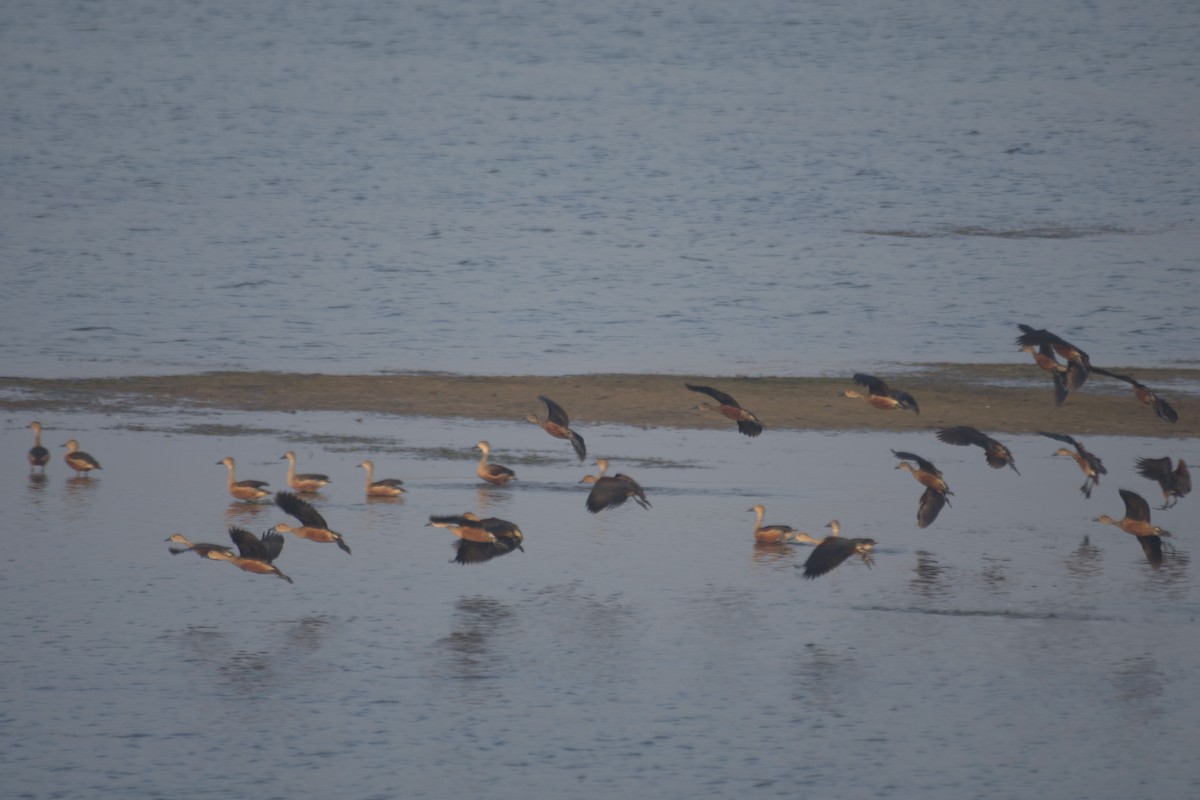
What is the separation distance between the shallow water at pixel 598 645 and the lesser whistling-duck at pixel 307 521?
0.97 feet

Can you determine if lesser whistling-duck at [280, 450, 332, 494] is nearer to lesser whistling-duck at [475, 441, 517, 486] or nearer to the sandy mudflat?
lesser whistling-duck at [475, 441, 517, 486]

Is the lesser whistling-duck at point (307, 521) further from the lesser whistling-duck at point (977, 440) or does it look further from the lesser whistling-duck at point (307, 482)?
the lesser whistling-duck at point (977, 440)

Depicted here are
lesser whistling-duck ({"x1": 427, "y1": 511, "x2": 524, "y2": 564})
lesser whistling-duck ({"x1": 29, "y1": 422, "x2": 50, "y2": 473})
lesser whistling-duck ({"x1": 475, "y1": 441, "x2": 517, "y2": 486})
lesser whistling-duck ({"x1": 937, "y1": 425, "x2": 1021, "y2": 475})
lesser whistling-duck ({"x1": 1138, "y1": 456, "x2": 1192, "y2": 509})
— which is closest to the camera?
lesser whistling-duck ({"x1": 427, "y1": 511, "x2": 524, "y2": 564})

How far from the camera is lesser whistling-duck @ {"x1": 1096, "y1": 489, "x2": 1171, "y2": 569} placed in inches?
553

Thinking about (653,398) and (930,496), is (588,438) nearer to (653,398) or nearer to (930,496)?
(653,398)

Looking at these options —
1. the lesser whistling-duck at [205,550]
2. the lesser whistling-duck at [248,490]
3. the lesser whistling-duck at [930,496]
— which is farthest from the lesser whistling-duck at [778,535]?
the lesser whistling-duck at [248,490]

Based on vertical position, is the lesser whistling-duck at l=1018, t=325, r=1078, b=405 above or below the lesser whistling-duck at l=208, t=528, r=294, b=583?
above

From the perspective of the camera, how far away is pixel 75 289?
31688mm

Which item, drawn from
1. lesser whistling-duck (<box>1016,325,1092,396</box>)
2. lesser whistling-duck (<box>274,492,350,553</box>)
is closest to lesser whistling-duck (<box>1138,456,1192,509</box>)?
lesser whistling-duck (<box>1016,325,1092,396</box>)

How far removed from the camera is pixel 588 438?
19734 mm

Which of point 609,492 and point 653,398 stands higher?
point 653,398

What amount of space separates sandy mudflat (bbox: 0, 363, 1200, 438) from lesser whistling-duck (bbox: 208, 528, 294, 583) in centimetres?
756

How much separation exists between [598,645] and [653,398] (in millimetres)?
9968

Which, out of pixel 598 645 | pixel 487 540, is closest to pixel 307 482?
pixel 487 540
